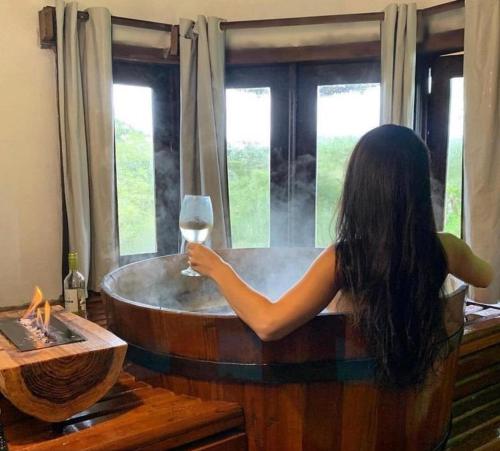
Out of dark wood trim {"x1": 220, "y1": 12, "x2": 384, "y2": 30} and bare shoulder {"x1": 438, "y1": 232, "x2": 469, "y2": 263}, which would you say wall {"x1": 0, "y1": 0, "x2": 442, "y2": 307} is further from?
bare shoulder {"x1": 438, "y1": 232, "x2": 469, "y2": 263}

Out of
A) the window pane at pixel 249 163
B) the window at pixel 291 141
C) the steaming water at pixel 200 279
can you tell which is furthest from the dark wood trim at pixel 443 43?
the steaming water at pixel 200 279

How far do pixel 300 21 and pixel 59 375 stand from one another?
2.52 meters

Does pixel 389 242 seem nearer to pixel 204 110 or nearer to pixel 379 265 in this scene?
pixel 379 265

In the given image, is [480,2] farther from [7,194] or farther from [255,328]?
[7,194]

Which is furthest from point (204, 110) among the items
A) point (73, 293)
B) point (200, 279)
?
point (73, 293)

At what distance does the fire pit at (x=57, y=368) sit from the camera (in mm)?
1151

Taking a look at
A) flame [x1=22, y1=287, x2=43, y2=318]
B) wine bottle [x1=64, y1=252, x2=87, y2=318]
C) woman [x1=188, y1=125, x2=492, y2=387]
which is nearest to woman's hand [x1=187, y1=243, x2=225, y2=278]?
woman [x1=188, y1=125, x2=492, y2=387]

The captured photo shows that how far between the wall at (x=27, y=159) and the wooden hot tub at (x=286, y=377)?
147cm

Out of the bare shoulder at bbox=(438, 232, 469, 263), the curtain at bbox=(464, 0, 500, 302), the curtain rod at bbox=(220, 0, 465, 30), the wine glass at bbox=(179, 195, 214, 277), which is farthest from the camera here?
the curtain rod at bbox=(220, 0, 465, 30)

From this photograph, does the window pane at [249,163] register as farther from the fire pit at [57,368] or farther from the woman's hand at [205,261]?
the fire pit at [57,368]

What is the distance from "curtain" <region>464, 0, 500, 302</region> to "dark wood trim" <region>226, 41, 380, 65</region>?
0.56m

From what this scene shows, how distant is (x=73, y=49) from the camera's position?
8.80ft

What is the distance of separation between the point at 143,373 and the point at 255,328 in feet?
1.60

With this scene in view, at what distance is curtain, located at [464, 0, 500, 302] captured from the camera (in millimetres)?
2510
